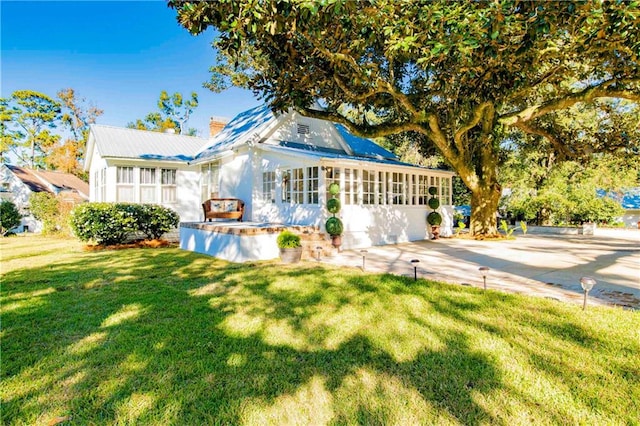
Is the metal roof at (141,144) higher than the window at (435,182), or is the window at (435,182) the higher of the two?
the metal roof at (141,144)

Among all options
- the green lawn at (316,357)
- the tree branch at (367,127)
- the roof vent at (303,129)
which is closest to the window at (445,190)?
the tree branch at (367,127)

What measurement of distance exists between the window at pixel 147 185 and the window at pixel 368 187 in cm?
1037

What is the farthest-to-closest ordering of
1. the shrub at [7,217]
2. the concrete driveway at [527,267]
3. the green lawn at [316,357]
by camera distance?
1. the shrub at [7,217]
2. the concrete driveway at [527,267]
3. the green lawn at [316,357]

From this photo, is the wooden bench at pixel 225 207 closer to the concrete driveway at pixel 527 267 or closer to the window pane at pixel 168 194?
the window pane at pixel 168 194

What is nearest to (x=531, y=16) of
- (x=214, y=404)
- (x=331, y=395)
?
(x=331, y=395)

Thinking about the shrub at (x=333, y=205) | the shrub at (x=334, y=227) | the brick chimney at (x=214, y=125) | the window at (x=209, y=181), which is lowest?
the shrub at (x=334, y=227)

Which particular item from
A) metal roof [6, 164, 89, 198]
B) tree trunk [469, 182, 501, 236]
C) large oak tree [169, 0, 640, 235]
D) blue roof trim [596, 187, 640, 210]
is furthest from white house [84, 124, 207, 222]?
blue roof trim [596, 187, 640, 210]

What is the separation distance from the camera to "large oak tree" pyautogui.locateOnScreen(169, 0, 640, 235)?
5.86m

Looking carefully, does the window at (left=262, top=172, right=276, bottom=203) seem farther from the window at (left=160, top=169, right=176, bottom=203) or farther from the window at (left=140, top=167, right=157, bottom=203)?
the window at (left=140, top=167, right=157, bottom=203)

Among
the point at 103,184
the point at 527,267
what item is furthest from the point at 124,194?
the point at 527,267

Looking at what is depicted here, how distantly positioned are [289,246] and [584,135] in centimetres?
1464

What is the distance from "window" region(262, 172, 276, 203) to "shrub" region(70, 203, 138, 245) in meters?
4.84

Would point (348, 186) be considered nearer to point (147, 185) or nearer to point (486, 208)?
point (486, 208)

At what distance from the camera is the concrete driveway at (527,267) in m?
5.17
